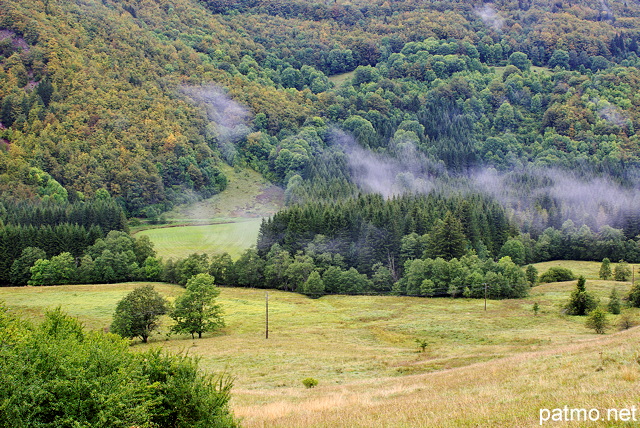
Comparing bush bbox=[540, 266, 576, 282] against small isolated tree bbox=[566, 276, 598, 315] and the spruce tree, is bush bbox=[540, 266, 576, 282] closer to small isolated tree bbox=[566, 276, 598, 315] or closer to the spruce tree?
the spruce tree

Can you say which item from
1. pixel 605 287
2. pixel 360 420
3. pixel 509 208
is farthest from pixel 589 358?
pixel 509 208

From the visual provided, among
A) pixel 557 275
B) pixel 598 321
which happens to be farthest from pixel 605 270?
pixel 598 321

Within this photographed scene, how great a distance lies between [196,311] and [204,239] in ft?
270

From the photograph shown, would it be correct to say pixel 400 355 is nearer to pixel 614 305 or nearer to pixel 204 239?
pixel 614 305

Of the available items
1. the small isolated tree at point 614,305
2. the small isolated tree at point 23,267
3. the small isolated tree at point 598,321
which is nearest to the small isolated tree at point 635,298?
the small isolated tree at point 614,305

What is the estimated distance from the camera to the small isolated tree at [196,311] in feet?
267

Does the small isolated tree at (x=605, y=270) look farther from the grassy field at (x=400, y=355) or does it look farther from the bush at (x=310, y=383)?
the bush at (x=310, y=383)

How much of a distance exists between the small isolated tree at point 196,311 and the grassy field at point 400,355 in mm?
1998

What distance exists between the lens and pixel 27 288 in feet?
377

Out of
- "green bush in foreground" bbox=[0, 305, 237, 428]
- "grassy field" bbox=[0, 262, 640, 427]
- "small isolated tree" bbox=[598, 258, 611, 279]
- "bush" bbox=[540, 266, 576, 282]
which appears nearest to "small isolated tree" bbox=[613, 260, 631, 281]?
"small isolated tree" bbox=[598, 258, 611, 279]

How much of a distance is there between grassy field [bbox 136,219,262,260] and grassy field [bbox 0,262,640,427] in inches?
1068

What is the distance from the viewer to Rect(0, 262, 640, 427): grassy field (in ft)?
74.3

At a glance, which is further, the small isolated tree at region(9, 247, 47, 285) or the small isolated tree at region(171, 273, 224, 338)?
the small isolated tree at region(9, 247, 47, 285)

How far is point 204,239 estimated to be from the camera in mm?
162375
